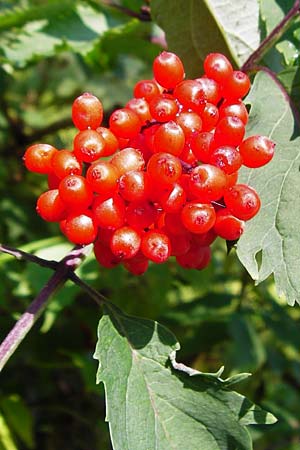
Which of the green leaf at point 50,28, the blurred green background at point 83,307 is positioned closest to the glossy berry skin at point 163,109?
the blurred green background at point 83,307

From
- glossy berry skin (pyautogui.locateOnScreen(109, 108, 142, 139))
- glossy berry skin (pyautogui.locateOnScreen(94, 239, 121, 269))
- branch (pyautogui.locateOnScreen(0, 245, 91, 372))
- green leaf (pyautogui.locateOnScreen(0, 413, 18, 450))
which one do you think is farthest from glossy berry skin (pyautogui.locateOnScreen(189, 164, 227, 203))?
green leaf (pyautogui.locateOnScreen(0, 413, 18, 450))

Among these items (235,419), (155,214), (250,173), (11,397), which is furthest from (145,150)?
(11,397)

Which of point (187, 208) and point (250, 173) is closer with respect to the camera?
point (187, 208)

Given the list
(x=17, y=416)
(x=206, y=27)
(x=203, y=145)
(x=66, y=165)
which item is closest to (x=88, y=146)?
(x=66, y=165)

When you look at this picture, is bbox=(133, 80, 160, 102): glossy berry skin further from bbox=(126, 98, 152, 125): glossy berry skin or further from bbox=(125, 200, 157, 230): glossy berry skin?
bbox=(125, 200, 157, 230): glossy berry skin

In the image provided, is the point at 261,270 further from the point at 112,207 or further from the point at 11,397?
the point at 11,397

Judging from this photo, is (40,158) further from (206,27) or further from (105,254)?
(206,27)
